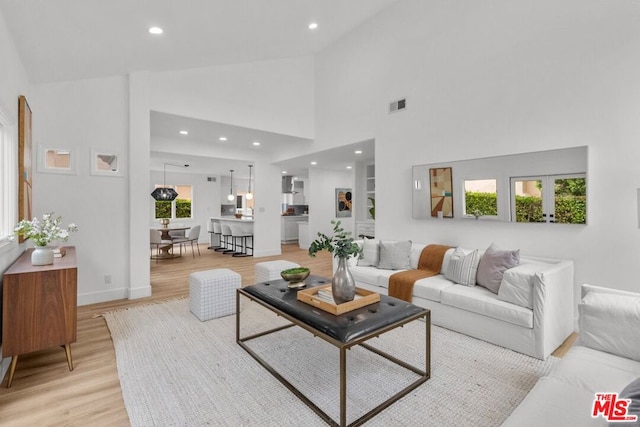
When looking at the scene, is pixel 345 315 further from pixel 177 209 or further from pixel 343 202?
pixel 177 209

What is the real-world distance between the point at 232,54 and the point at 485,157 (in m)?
3.78

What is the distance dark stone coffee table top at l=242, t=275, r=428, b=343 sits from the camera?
1.91 meters

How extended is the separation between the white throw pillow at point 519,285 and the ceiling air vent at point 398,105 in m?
2.84

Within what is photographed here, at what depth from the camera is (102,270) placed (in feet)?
13.9

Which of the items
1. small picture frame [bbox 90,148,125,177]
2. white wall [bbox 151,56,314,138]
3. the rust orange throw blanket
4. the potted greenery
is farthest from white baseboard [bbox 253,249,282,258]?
the potted greenery

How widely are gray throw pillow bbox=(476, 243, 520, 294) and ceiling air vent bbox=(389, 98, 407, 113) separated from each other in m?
2.53

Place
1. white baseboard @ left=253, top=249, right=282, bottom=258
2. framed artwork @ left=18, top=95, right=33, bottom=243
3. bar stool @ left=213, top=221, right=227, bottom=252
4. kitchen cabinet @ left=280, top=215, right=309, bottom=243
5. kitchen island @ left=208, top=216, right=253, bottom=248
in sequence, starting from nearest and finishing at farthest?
framed artwork @ left=18, top=95, right=33, bottom=243
white baseboard @ left=253, top=249, right=282, bottom=258
kitchen island @ left=208, top=216, right=253, bottom=248
bar stool @ left=213, top=221, right=227, bottom=252
kitchen cabinet @ left=280, top=215, right=309, bottom=243

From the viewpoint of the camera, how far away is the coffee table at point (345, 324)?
183cm


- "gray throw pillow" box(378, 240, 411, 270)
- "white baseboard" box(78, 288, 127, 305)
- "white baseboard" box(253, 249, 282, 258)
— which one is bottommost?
"white baseboard" box(78, 288, 127, 305)

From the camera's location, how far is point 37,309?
2.30 metres

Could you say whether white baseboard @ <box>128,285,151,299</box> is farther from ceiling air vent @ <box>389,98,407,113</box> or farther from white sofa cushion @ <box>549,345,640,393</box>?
white sofa cushion @ <box>549,345,640,393</box>

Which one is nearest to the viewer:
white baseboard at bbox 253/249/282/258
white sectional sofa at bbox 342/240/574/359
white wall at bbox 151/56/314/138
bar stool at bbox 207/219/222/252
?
white sectional sofa at bbox 342/240/574/359

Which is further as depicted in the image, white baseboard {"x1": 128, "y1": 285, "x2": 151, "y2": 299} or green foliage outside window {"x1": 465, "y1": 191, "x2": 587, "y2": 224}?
white baseboard {"x1": 128, "y1": 285, "x2": 151, "y2": 299}

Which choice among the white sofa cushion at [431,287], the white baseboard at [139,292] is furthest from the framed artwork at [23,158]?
the white sofa cushion at [431,287]
